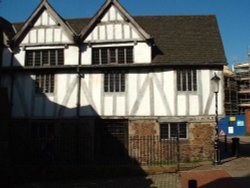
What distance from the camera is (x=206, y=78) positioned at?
17781 mm

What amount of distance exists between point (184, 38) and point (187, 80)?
3.12 metres

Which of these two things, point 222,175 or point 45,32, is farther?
point 45,32

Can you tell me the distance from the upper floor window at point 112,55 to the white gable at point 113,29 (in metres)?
0.57

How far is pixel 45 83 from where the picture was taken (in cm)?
1872

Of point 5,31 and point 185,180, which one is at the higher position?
point 5,31

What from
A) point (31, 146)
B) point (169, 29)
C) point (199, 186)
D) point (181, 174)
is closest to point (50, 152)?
point (31, 146)

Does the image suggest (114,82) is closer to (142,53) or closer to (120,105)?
(120,105)

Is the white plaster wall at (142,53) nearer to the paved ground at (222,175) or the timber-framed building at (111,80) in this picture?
the timber-framed building at (111,80)

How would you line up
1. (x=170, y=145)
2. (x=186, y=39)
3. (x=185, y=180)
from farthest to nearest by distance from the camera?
(x=186, y=39), (x=170, y=145), (x=185, y=180)

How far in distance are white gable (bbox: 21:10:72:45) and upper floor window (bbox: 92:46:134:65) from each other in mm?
2071

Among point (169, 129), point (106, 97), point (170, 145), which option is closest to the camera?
point (170, 145)

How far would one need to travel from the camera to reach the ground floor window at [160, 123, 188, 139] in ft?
58.3

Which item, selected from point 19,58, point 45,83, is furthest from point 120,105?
point 19,58

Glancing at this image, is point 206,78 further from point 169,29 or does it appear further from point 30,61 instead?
point 30,61
